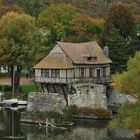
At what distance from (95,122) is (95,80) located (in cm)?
860

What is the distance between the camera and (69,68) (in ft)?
225

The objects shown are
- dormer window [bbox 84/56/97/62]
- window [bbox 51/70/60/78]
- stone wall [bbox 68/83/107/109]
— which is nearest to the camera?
stone wall [bbox 68/83/107/109]

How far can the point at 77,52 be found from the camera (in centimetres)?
7100

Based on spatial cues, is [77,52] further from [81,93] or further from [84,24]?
[84,24]

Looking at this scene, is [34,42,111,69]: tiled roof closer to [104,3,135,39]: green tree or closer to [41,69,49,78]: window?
[41,69,49,78]: window

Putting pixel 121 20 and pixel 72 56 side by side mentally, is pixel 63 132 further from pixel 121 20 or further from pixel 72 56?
pixel 121 20

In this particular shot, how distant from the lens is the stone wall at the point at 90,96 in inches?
2603

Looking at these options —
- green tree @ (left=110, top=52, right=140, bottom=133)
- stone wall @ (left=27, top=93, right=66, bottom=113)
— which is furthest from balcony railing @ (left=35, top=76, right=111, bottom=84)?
green tree @ (left=110, top=52, right=140, bottom=133)

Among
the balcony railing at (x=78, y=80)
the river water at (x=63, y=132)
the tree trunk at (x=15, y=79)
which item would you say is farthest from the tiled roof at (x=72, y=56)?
the tree trunk at (x=15, y=79)

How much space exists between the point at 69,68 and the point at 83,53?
12.5ft

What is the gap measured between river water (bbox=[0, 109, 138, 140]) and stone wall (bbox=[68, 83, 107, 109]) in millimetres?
3001

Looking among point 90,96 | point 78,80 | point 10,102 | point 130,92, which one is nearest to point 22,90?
point 10,102

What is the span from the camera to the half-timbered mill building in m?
68.5

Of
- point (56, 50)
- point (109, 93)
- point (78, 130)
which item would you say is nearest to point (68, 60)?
point (56, 50)
